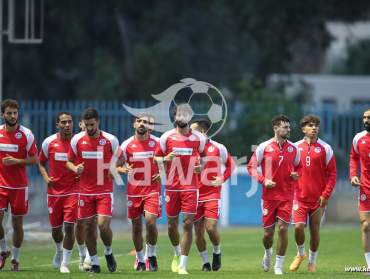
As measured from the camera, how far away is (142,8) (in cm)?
4719

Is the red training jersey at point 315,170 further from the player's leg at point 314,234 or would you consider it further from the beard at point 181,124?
the beard at point 181,124

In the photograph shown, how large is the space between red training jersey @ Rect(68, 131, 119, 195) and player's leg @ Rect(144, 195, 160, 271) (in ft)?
3.02

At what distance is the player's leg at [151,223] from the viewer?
1845 cm

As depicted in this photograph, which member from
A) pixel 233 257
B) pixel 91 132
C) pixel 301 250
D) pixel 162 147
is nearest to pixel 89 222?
pixel 91 132

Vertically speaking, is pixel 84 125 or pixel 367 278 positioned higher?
pixel 84 125

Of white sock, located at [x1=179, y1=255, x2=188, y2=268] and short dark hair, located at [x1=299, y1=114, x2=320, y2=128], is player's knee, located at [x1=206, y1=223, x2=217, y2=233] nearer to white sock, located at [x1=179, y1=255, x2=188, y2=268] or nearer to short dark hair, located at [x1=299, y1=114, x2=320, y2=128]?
white sock, located at [x1=179, y1=255, x2=188, y2=268]

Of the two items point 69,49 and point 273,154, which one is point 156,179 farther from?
point 69,49

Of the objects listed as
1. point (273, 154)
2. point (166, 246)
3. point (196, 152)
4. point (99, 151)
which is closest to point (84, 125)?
point (99, 151)

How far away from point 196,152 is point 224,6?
99.0 ft

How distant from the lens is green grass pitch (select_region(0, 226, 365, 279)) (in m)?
17.4

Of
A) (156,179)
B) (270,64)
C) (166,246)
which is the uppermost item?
(270,64)

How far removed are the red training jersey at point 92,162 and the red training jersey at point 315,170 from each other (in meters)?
3.49

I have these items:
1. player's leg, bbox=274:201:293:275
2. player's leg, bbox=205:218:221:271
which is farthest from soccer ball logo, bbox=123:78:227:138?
player's leg, bbox=274:201:293:275

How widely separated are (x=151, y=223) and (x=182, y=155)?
1.33 meters
